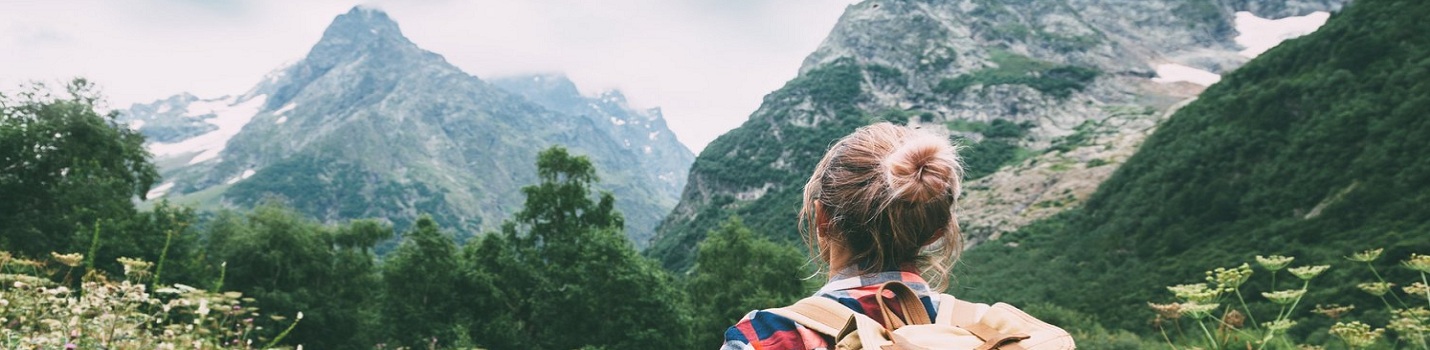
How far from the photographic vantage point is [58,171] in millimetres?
19906

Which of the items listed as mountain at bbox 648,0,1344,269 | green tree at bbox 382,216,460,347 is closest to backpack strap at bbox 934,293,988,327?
green tree at bbox 382,216,460,347

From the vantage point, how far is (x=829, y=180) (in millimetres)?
2092

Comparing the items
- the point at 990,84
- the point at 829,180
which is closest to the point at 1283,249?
the point at 829,180

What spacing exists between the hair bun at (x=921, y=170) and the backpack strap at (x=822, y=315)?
0.37 metres

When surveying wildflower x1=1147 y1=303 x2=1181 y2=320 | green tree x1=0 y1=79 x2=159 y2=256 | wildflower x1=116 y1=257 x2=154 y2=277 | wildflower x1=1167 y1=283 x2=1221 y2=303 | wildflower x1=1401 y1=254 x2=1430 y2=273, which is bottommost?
Result: wildflower x1=1147 y1=303 x2=1181 y2=320

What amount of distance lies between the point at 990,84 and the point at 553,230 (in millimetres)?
183082

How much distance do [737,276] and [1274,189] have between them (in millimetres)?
58210

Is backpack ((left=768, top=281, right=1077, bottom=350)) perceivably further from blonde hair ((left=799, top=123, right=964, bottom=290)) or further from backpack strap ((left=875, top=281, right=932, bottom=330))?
blonde hair ((left=799, top=123, right=964, bottom=290))

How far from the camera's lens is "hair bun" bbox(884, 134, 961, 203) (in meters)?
1.89

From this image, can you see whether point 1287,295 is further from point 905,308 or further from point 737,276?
point 737,276

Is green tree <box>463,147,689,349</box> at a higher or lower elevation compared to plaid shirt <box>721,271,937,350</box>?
lower

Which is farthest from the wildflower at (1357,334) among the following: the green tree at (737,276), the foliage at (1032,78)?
the foliage at (1032,78)

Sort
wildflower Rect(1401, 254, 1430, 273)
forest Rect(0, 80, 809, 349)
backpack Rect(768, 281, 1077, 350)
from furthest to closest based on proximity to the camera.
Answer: forest Rect(0, 80, 809, 349), wildflower Rect(1401, 254, 1430, 273), backpack Rect(768, 281, 1077, 350)

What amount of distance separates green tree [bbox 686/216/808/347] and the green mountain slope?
10.2 meters
